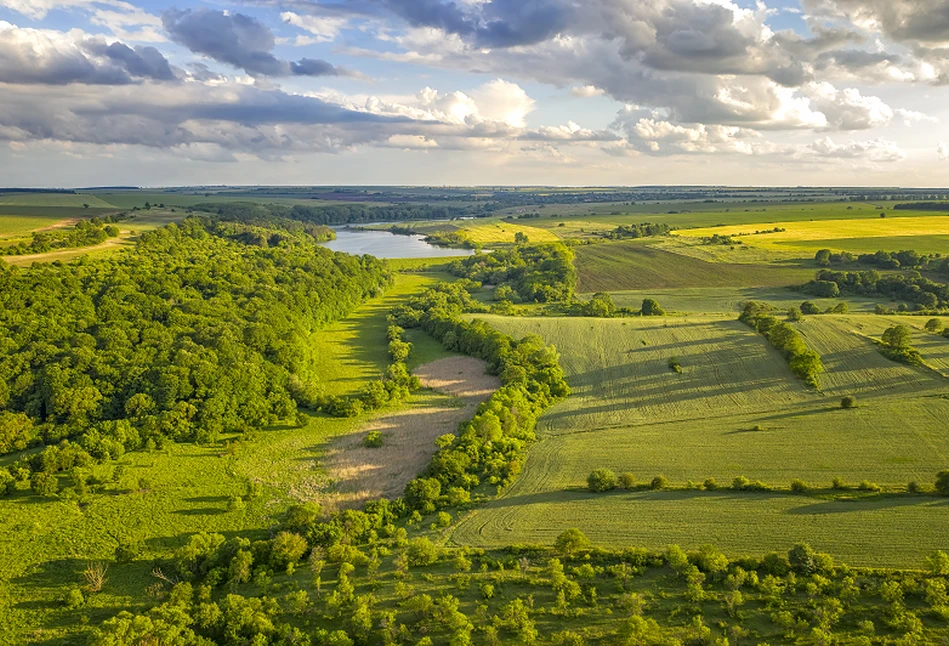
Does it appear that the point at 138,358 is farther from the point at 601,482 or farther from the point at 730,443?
the point at 730,443

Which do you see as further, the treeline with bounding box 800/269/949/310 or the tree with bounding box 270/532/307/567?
the treeline with bounding box 800/269/949/310

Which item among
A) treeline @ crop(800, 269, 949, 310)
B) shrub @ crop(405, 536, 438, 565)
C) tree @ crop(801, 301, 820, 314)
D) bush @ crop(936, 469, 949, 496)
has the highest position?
treeline @ crop(800, 269, 949, 310)

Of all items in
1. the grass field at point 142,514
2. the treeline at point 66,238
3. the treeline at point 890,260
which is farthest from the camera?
the treeline at point 890,260

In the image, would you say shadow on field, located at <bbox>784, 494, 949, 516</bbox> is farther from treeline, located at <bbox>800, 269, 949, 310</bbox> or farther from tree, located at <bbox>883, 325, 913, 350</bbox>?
treeline, located at <bbox>800, 269, 949, 310</bbox>

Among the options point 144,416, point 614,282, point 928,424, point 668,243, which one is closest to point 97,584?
point 144,416

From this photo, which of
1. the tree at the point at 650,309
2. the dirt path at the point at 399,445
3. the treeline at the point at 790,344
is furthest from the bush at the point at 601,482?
the tree at the point at 650,309

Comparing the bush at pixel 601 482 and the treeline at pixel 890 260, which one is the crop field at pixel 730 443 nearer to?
the bush at pixel 601 482

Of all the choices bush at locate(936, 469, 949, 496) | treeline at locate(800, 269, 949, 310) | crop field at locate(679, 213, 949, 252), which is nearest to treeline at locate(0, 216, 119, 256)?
bush at locate(936, 469, 949, 496)
